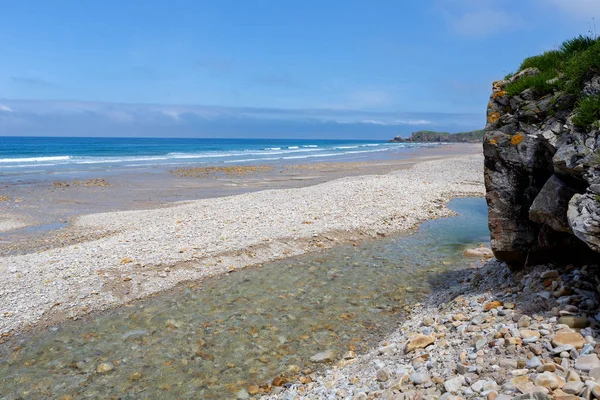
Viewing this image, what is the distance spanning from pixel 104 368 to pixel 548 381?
6.80 m

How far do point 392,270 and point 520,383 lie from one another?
7.23 meters

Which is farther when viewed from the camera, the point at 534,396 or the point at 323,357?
the point at 323,357

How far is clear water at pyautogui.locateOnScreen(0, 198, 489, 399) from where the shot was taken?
23.1ft

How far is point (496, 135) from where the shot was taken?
8336mm

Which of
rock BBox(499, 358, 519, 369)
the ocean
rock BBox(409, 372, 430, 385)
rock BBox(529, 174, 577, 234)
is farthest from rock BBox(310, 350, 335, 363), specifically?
the ocean

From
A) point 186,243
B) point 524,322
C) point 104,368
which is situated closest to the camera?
point 524,322

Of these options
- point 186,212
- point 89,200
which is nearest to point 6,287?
point 186,212

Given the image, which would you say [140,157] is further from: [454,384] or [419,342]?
[454,384]

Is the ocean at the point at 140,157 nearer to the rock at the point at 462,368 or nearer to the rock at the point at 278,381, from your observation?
the rock at the point at 278,381

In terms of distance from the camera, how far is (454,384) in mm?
5125

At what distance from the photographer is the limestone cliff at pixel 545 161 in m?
6.07

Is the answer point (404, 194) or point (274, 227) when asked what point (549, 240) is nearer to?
point (274, 227)

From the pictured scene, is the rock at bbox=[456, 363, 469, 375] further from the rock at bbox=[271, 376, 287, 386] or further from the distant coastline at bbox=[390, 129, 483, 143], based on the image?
the distant coastline at bbox=[390, 129, 483, 143]

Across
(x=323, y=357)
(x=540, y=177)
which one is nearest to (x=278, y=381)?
(x=323, y=357)
